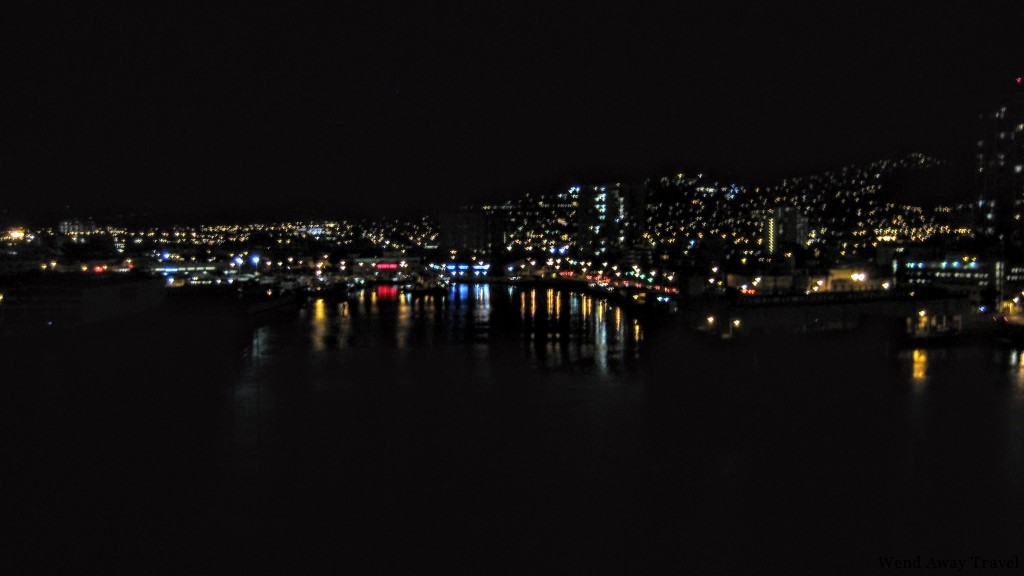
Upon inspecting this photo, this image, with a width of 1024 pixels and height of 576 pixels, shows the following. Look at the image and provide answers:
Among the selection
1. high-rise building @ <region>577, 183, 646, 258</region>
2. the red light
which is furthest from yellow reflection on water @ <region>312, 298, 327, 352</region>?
high-rise building @ <region>577, 183, 646, 258</region>

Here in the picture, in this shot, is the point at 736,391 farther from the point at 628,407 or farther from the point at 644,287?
the point at 644,287

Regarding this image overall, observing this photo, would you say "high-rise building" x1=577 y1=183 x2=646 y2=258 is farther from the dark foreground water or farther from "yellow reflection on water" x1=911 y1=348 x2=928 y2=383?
the dark foreground water

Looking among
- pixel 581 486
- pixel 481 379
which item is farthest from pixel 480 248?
pixel 581 486

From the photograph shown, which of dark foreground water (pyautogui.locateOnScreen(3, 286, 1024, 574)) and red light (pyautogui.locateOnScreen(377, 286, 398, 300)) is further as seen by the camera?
red light (pyautogui.locateOnScreen(377, 286, 398, 300))

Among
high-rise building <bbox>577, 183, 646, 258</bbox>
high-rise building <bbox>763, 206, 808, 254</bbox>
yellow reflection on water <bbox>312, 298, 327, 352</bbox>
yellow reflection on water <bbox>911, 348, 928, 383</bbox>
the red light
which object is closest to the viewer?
yellow reflection on water <bbox>911, 348, 928, 383</bbox>

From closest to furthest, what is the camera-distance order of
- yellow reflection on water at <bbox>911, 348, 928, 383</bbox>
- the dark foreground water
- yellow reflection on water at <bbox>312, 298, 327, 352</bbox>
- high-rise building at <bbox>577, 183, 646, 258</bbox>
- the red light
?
the dark foreground water, yellow reflection on water at <bbox>911, 348, 928, 383</bbox>, yellow reflection on water at <bbox>312, 298, 327, 352</bbox>, the red light, high-rise building at <bbox>577, 183, 646, 258</bbox>

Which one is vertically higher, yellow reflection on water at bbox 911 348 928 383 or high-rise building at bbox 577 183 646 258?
high-rise building at bbox 577 183 646 258
